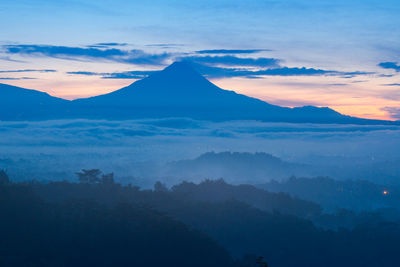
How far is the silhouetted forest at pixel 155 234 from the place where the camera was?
79.8 feet

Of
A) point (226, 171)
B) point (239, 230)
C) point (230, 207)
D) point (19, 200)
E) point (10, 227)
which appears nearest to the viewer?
point (10, 227)

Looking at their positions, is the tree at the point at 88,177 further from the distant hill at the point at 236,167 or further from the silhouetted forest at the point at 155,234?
the distant hill at the point at 236,167

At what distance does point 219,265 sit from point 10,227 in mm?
11144

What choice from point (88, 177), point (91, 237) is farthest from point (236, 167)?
point (91, 237)

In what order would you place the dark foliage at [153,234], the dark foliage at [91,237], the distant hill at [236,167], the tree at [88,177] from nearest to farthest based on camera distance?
the dark foliage at [91,237], the dark foliage at [153,234], the tree at [88,177], the distant hill at [236,167]

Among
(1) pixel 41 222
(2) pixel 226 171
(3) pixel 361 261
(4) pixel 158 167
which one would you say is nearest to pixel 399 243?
(3) pixel 361 261

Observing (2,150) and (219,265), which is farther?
(2,150)

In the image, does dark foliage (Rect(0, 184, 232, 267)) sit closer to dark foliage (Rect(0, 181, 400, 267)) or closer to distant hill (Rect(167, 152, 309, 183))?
dark foliage (Rect(0, 181, 400, 267))

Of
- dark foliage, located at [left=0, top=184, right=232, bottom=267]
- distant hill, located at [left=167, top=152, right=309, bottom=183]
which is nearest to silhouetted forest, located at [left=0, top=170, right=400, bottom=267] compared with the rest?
dark foliage, located at [left=0, top=184, right=232, bottom=267]

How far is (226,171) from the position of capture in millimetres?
170875

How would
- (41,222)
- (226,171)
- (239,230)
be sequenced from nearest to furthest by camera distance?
(41,222)
(239,230)
(226,171)

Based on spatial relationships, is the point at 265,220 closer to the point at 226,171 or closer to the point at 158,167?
the point at 226,171

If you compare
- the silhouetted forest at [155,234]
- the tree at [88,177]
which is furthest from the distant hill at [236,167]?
the silhouetted forest at [155,234]

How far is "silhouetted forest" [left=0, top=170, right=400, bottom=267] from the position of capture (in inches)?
957
